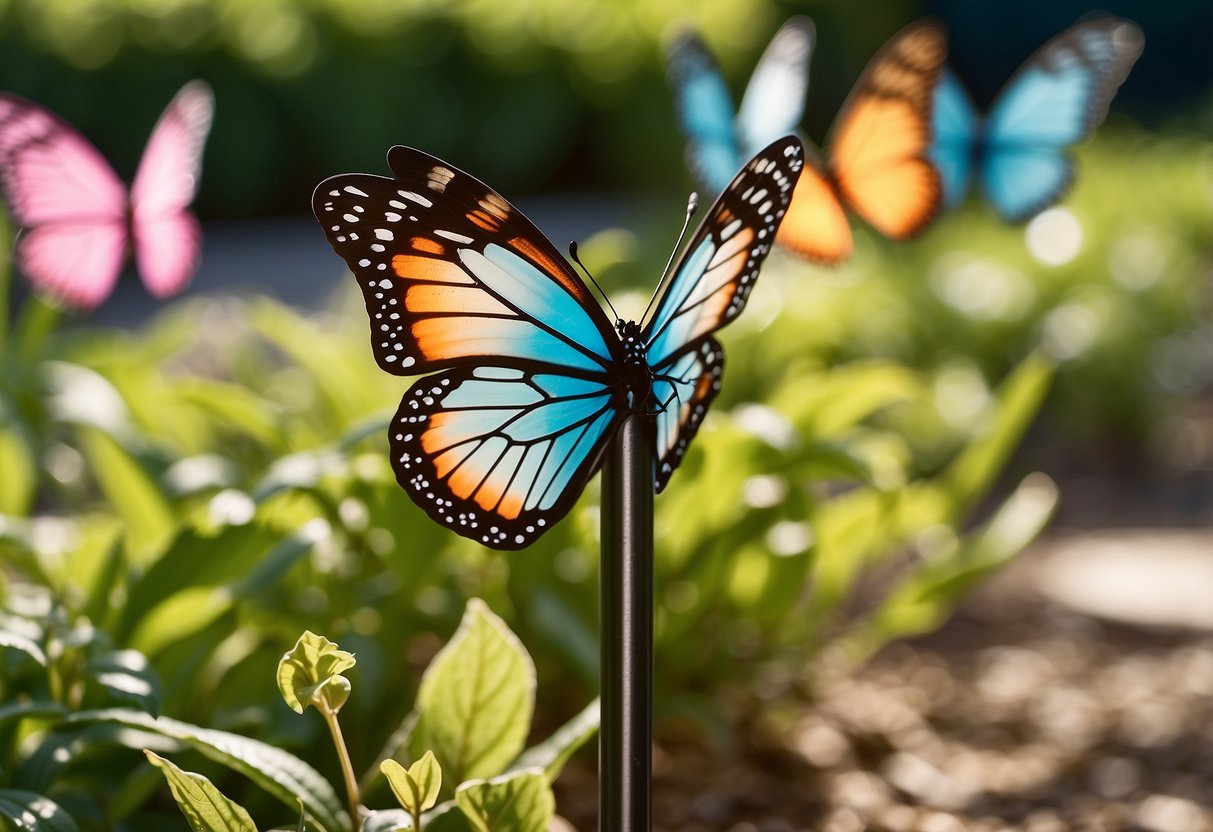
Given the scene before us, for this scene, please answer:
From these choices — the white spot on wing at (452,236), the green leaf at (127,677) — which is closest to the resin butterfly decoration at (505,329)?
the white spot on wing at (452,236)

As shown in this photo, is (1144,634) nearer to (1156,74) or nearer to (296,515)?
(296,515)

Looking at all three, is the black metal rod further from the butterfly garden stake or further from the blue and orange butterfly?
the blue and orange butterfly

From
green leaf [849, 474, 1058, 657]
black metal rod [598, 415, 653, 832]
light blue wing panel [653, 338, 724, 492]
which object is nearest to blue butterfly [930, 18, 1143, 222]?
green leaf [849, 474, 1058, 657]

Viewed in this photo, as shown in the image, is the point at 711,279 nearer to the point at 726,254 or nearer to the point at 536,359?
the point at 726,254

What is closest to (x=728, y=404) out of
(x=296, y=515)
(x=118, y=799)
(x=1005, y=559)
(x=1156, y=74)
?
(x=1005, y=559)

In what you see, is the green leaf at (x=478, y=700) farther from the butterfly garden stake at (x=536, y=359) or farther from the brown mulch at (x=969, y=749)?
the brown mulch at (x=969, y=749)

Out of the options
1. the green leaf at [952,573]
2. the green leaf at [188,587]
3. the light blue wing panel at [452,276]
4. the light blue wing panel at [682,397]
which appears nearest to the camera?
the light blue wing panel at [452,276]
